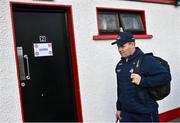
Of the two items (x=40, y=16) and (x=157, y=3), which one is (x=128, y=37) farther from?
(x=157, y=3)

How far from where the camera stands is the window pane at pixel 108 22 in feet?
20.7

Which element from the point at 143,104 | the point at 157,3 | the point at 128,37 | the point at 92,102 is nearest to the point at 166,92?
the point at 143,104

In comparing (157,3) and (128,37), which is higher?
(157,3)

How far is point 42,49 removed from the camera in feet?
17.5

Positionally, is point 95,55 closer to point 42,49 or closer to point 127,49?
point 42,49

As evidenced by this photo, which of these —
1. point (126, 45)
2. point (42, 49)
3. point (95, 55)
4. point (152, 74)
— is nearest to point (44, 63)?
point (42, 49)

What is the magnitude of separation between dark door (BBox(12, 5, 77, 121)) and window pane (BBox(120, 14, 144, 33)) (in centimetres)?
154

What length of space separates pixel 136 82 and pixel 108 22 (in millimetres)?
2663

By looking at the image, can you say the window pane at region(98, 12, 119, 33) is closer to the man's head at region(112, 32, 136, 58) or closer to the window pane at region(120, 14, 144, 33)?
the window pane at region(120, 14, 144, 33)

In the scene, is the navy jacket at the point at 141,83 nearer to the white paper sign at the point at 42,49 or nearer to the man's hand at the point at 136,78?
the man's hand at the point at 136,78

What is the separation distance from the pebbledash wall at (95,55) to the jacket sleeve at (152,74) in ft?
6.12

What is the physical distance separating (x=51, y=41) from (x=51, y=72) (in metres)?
0.50

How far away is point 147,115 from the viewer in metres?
4.12

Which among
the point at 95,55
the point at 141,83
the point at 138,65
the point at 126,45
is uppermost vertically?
the point at 126,45
